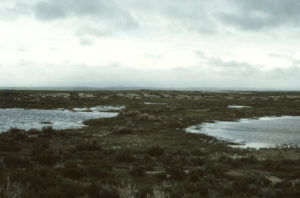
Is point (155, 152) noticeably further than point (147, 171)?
Yes

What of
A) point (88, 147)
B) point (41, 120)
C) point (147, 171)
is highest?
point (88, 147)

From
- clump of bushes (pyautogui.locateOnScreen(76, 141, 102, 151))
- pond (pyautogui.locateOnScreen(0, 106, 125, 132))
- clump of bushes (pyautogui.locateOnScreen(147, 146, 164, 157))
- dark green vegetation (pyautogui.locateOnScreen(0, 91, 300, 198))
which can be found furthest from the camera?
pond (pyautogui.locateOnScreen(0, 106, 125, 132))

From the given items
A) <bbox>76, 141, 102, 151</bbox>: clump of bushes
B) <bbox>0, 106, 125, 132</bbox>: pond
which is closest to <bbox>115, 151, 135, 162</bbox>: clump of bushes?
<bbox>76, 141, 102, 151</bbox>: clump of bushes

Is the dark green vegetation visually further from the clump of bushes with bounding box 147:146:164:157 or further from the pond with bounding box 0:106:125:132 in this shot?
the pond with bounding box 0:106:125:132

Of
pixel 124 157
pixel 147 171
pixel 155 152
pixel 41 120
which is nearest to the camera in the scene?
pixel 147 171

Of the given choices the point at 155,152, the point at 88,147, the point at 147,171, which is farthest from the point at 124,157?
the point at 88,147

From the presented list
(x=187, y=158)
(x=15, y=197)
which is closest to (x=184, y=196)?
(x=15, y=197)

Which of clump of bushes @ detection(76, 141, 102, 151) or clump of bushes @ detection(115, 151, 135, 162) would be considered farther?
clump of bushes @ detection(76, 141, 102, 151)

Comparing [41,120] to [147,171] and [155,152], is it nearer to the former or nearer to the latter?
[155,152]

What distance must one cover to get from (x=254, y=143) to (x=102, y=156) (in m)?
14.0

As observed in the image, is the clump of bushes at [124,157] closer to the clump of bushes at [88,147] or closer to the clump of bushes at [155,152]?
the clump of bushes at [155,152]

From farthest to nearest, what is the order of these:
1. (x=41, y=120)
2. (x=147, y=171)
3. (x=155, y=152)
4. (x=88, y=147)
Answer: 1. (x=41, y=120)
2. (x=88, y=147)
3. (x=155, y=152)
4. (x=147, y=171)

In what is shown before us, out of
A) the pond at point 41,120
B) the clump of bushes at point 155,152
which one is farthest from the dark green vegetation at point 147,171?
the pond at point 41,120

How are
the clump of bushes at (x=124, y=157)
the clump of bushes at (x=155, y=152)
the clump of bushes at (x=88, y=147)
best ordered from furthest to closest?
the clump of bushes at (x=88, y=147), the clump of bushes at (x=155, y=152), the clump of bushes at (x=124, y=157)
